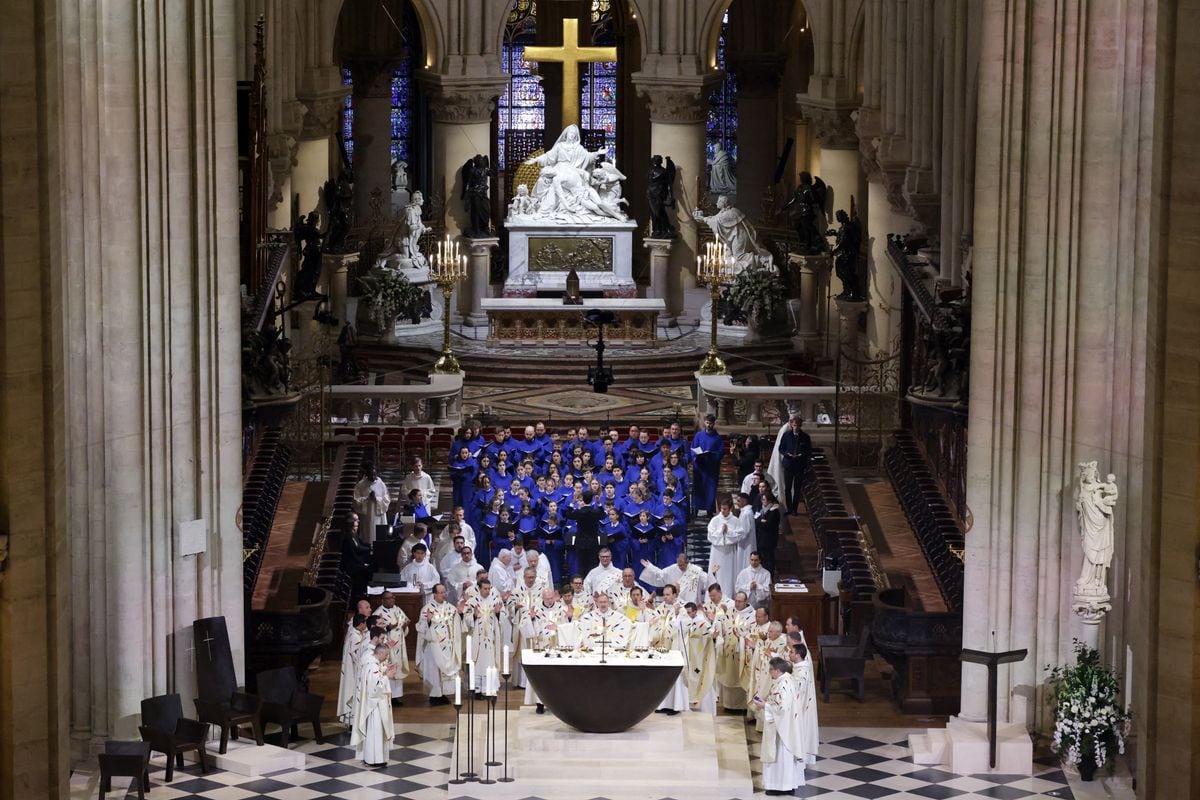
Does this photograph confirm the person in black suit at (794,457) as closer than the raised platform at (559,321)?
Yes

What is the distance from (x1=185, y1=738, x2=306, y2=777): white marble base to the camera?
74.6ft

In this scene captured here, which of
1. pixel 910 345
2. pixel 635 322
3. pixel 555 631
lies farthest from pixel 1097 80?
pixel 635 322

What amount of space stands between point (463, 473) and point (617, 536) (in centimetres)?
281

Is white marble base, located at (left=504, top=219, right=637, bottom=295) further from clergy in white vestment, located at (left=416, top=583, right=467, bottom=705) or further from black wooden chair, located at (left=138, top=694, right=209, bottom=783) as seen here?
black wooden chair, located at (left=138, top=694, right=209, bottom=783)

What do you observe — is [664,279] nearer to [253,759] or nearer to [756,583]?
[756,583]

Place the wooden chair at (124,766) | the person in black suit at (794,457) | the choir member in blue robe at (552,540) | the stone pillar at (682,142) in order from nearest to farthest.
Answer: the wooden chair at (124,766), the choir member in blue robe at (552,540), the person in black suit at (794,457), the stone pillar at (682,142)

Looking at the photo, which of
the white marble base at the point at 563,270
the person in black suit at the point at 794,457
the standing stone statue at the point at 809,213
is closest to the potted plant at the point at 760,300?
the standing stone statue at the point at 809,213

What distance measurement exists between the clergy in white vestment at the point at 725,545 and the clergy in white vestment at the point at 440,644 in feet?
14.7

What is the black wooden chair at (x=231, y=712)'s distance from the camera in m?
22.7

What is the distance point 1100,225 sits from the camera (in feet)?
73.5

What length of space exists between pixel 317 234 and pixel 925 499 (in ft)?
36.8

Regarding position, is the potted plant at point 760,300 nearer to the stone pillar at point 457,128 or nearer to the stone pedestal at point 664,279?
the stone pedestal at point 664,279

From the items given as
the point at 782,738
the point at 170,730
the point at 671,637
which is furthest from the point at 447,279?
the point at 782,738

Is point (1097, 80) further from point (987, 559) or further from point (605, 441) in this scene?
point (605, 441)
